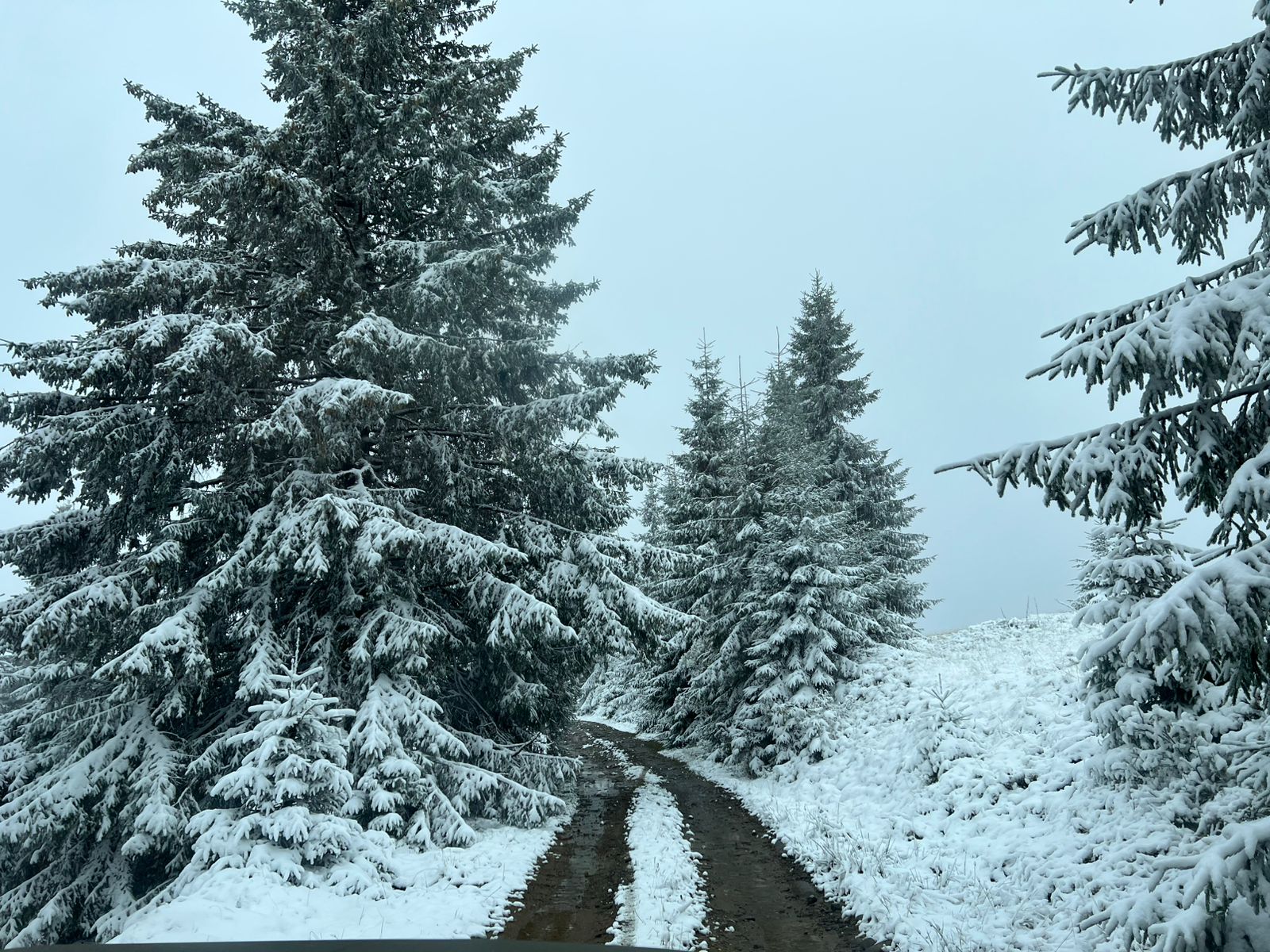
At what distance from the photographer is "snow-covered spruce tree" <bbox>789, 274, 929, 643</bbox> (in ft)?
Answer: 88.2

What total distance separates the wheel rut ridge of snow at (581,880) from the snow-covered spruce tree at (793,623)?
166 inches

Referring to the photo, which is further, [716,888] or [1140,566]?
[716,888]

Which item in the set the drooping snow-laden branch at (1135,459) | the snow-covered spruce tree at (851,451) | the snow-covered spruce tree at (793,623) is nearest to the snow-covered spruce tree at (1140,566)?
the drooping snow-laden branch at (1135,459)

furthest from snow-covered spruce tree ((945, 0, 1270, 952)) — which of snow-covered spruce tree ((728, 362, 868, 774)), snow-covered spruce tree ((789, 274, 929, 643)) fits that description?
snow-covered spruce tree ((789, 274, 929, 643))

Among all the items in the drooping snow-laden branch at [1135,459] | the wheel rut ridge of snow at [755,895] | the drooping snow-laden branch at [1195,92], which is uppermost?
the drooping snow-laden branch at [1195,92]

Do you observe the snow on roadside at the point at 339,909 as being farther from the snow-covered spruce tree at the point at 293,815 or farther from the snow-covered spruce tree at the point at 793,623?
the snow-covered spruce tree at the point at 793,623

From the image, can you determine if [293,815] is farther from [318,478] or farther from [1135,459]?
[1135,459]

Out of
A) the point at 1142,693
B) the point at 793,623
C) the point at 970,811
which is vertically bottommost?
the point at 970,811

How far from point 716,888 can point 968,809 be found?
163 inches

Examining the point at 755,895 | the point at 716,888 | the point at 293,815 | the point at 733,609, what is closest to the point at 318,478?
the point at 293,815

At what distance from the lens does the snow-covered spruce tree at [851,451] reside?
88.2ft

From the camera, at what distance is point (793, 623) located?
57.9 ft

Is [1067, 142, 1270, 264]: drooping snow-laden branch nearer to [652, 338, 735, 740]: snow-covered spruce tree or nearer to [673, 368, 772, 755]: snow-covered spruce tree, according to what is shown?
[673, 368, 772, 755]: snow-covered spruce tree

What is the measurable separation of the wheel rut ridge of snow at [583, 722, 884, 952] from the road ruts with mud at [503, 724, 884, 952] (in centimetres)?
1
